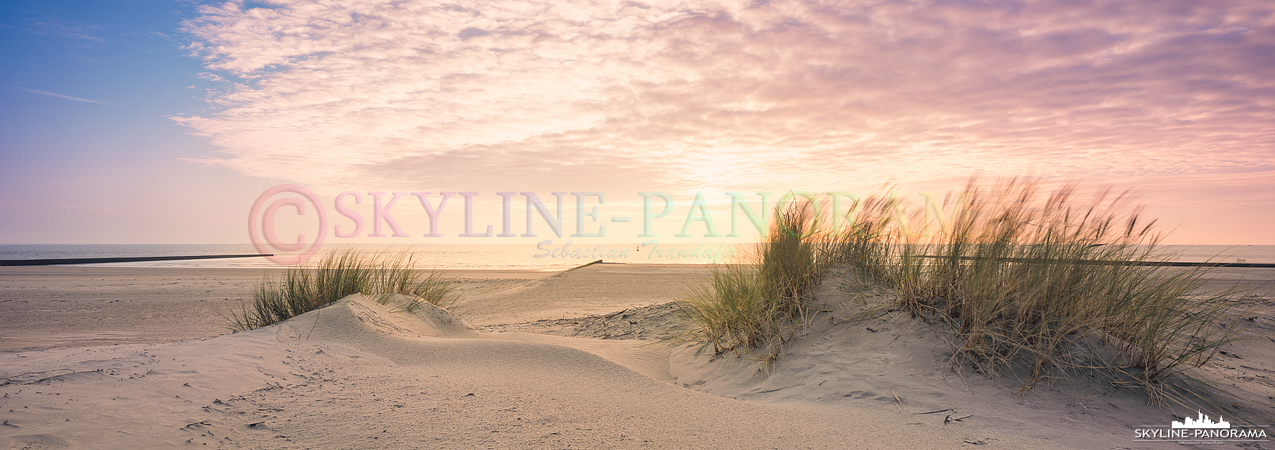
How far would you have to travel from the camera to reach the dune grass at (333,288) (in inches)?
248

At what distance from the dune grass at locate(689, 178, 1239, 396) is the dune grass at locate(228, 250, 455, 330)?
4647 millimetres

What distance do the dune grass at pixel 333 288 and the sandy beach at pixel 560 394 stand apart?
1133 mm

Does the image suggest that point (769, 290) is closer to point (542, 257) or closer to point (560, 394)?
point (560, 394)

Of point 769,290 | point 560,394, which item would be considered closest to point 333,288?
point 560,394

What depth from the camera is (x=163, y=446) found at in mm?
2463

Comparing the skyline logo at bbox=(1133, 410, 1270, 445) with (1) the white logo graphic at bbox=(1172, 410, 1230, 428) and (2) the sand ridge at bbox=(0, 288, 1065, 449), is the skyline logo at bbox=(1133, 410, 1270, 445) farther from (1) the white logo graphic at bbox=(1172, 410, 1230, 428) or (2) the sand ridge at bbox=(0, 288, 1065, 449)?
(2) the sand ridge at bbox=(0, 288, 1065, 449)

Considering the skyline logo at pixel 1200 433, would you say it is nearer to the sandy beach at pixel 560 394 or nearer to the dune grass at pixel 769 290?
the sandy beach at pixel 560 394

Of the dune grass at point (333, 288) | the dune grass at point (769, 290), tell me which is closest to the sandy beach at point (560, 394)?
the dune grass at point (769, 290)

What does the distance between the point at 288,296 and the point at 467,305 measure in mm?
4991

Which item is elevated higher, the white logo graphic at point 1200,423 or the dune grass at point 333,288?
the dune grass at point 333,288

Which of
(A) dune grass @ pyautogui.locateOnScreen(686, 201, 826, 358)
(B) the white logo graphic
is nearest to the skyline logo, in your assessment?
(B) the white logo graphic

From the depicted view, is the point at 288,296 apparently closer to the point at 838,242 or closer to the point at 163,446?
the point at 163,446

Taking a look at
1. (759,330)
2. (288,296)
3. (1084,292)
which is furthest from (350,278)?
(1084,292)

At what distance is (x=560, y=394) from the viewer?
349 cm
